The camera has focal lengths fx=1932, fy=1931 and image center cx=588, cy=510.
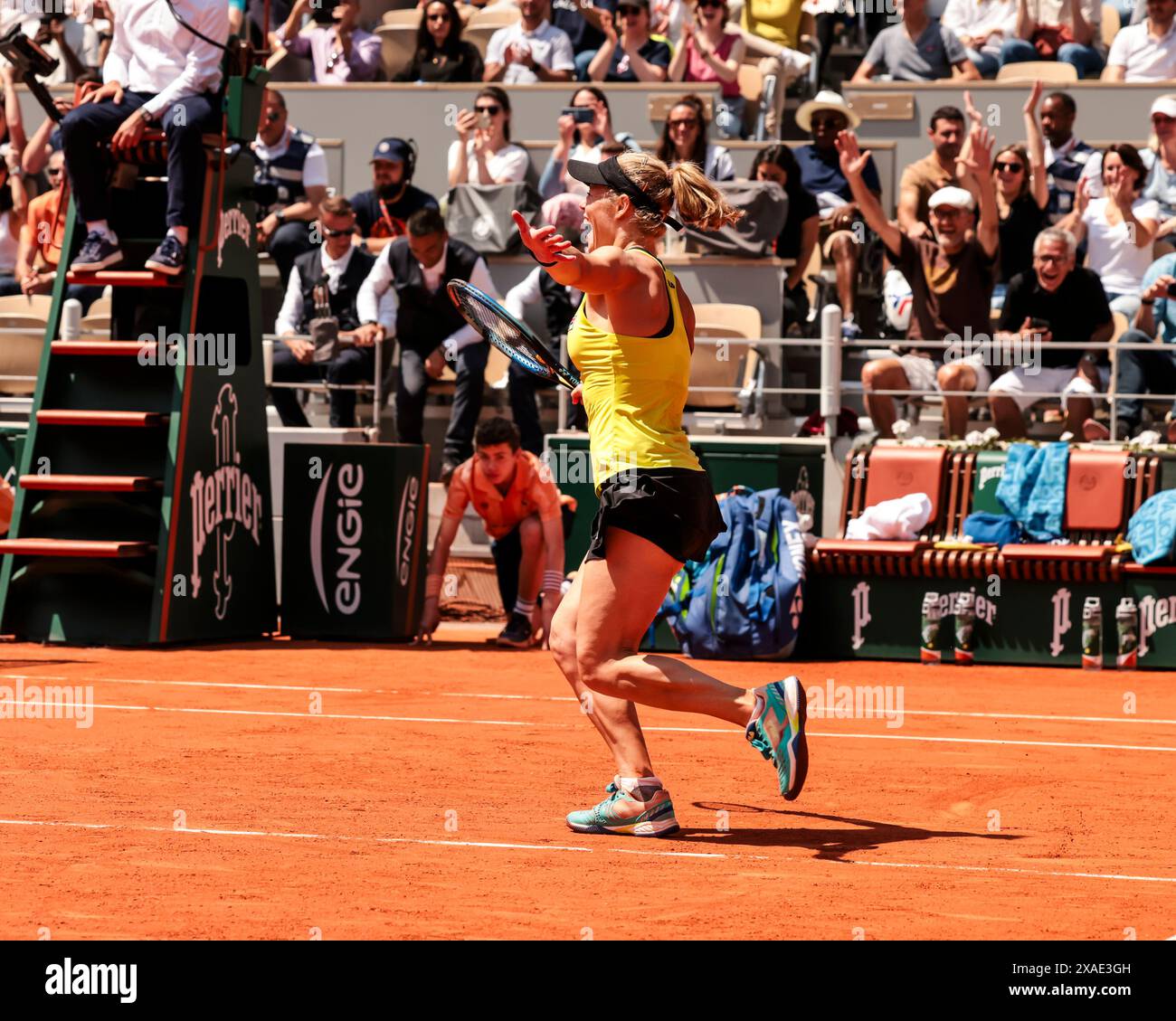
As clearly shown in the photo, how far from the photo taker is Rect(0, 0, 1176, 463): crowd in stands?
13758mm

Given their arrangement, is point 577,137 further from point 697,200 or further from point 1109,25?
point 697,200

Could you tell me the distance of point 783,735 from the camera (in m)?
6.09

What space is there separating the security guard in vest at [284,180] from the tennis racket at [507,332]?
28.3ft

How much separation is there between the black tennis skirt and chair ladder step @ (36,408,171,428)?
6156 mm

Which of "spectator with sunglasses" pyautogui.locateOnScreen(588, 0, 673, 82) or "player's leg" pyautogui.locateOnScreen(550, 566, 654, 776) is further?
"spectator with sunglasses" pyautogui.locateOnScreen(588, 0, 673, 82)

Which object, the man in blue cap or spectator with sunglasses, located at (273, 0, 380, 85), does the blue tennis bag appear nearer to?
the man in blue cap

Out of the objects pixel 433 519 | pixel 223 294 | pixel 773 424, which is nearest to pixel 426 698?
pixel 223 294

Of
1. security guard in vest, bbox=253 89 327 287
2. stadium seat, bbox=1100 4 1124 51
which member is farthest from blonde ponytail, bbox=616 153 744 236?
stadium seat, bbox=1100 4 1124 51

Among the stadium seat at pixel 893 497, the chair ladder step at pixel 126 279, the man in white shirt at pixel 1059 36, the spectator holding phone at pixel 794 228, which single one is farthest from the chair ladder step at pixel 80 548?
the man in white shirt at pixel 1059 36

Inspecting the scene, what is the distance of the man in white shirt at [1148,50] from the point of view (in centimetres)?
1672

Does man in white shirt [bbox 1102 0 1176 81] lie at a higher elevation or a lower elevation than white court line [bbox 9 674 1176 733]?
higher

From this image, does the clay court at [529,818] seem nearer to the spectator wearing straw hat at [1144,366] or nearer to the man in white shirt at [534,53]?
the spectator wearing straw hat at [1144,366]

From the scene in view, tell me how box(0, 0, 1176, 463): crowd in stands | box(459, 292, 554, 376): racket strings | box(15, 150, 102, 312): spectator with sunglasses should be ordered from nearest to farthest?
box(459, 292, 554, 376): racket strings < box(0, 0, 1176, 463): crowd in stands < box(15, 150, 102, 312): spectator with sunglasses

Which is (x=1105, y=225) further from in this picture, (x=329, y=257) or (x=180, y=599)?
(x=180, y=599)
